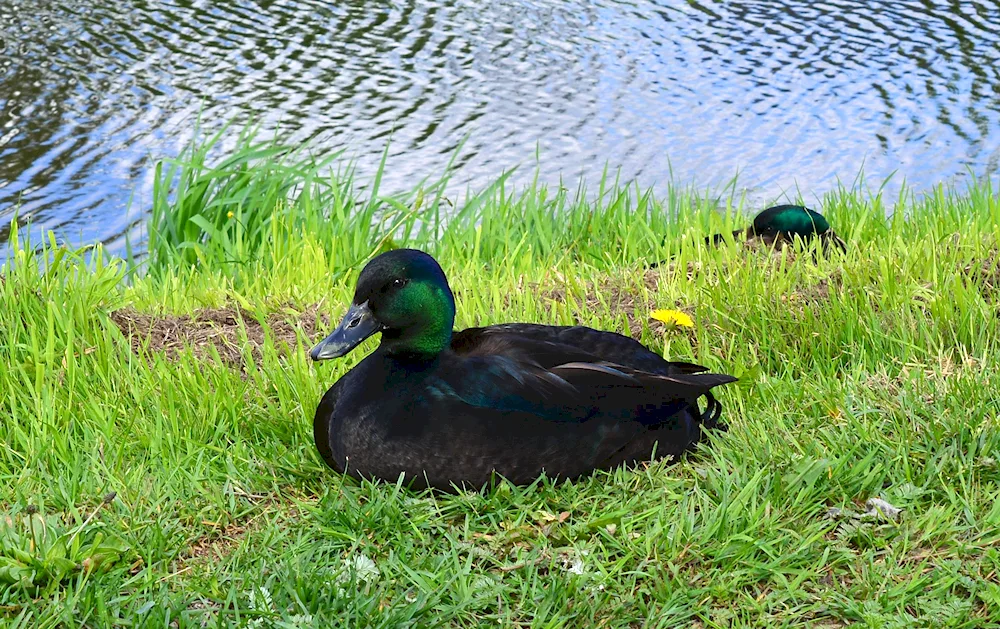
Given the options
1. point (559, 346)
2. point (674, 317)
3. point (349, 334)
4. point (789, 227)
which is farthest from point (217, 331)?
point (789, 227)

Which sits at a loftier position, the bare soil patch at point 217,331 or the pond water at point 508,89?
the bare soil patch at point 217,331

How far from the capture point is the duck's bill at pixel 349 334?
281cm

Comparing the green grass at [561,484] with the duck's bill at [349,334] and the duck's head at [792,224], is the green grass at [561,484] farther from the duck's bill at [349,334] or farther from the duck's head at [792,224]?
the duck's head at [792,224]

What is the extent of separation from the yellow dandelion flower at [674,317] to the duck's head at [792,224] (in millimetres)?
1347

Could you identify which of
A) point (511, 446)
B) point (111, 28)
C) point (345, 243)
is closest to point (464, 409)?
point (511, 446)

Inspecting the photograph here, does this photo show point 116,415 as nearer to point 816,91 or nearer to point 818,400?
point 818,400

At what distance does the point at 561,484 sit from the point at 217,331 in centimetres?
159

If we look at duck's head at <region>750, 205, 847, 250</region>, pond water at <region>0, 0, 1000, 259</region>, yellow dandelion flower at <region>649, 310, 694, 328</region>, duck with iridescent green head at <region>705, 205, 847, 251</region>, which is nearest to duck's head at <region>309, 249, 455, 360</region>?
yellow dandelion flower at <region>649, 310, 694, 328</region>

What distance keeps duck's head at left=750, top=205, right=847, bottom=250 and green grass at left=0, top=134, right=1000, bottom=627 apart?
A: 54 cm

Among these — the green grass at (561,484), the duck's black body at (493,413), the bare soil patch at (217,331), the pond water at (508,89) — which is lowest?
the pond water at (508,89)

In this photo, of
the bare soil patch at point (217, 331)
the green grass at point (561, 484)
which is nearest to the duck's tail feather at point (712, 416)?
the green grass at point (561, 484)

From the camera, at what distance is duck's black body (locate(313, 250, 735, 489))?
9.23 feet

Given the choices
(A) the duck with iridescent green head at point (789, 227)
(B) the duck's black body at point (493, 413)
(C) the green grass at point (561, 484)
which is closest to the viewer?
(C) the green grass at point (561, 484)

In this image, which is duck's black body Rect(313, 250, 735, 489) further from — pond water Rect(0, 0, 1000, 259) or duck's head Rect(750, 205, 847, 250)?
pond water Rect(0, 0, 1000, 259)
